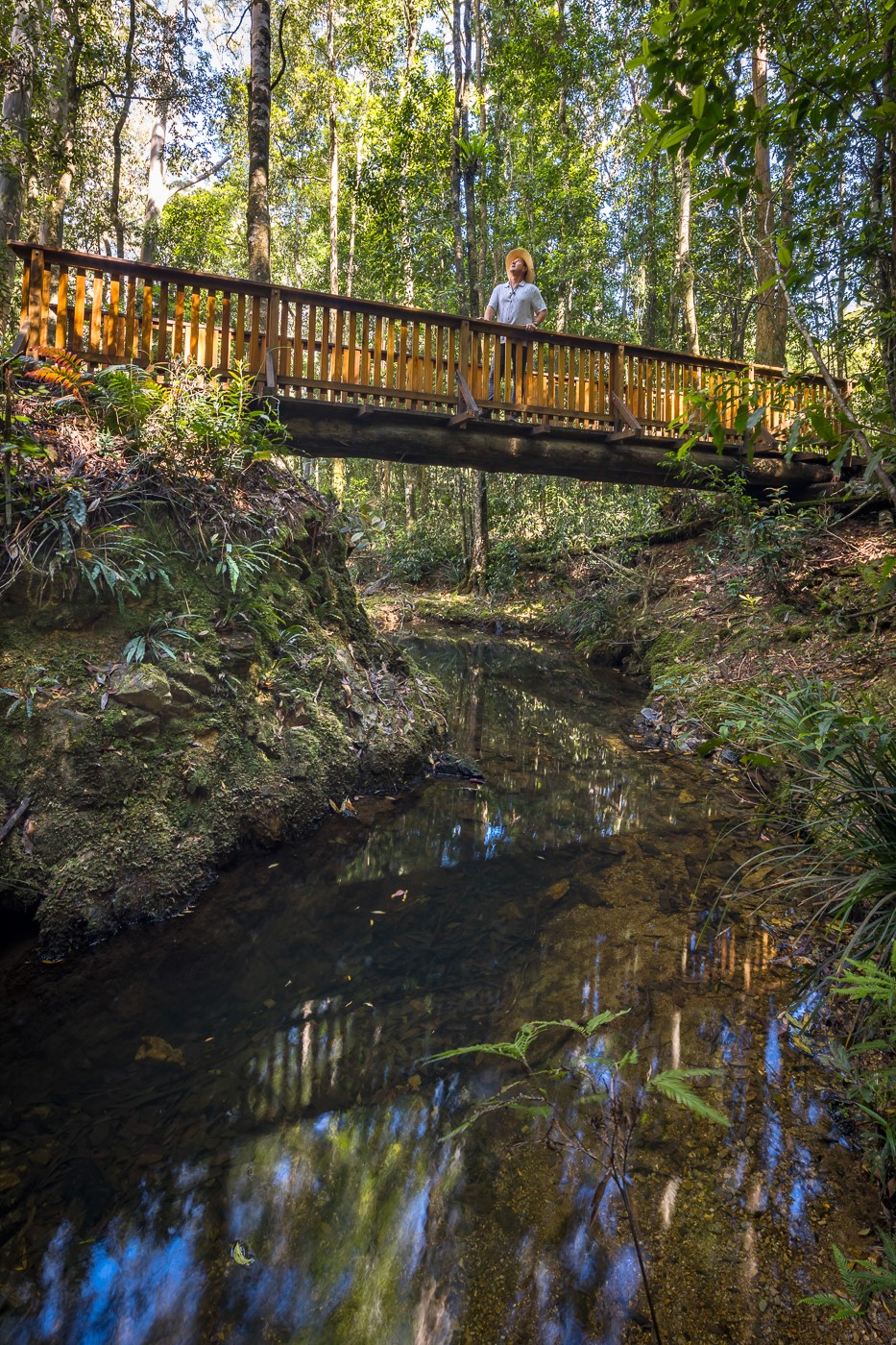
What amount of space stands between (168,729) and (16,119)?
11346 mm

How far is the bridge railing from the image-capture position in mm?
5012

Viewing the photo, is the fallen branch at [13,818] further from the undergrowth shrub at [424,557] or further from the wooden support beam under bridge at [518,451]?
the undergrowth shrub at [424,557]

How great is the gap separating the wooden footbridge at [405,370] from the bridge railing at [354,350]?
0.6 inches

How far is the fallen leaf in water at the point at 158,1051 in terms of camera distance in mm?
2221

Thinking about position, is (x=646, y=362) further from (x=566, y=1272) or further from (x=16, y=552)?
(x=566, y=1272)

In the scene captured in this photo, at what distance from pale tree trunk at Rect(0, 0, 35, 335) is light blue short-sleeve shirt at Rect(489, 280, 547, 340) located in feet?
21.0

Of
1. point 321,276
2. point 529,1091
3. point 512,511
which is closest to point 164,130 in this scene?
point 321,276

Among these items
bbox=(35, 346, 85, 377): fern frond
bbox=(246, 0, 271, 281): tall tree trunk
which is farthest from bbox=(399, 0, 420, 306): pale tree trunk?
bbox=(35, 346, 85, 377): fern frond

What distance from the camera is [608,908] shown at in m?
3.23

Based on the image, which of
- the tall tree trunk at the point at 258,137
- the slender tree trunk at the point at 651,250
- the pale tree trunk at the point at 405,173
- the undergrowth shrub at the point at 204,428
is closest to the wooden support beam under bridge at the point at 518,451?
the undergrowth shrub at the point at 204,428

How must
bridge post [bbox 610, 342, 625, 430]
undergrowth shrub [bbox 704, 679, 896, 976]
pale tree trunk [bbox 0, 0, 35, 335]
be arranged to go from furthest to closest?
1. pale tree trunk [bbox 0, 0, 35, 335]
2. bridge post [bbox 610, 342, 625, 430]
3. undergrowth shrub [bbox 704, 679, 896, 976]

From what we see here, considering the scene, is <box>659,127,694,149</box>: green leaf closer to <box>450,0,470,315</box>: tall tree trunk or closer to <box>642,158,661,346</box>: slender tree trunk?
<box>450,0,470,315</box>: tall tree trunk

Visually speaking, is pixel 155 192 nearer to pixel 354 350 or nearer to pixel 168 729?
pixel 354 350

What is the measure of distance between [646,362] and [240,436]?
5.29m
